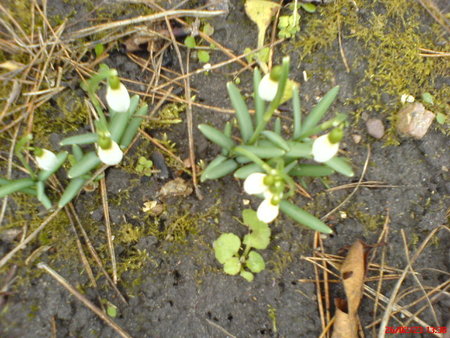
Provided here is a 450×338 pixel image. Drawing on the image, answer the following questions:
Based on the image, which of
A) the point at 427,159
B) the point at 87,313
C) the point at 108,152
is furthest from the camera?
the point at 427,159

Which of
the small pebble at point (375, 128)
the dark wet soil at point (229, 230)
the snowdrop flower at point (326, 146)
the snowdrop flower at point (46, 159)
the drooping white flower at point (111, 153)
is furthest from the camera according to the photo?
the small pebble at point (375, 128)

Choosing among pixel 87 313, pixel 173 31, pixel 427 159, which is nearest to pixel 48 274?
pixel 87 313

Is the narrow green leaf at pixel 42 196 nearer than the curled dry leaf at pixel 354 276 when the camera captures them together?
Yes

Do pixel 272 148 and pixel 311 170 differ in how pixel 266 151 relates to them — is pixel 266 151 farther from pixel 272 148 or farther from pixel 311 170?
pixel 311 170

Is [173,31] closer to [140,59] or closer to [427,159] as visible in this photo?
[140,59]

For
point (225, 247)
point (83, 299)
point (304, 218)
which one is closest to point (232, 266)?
point (225, 247)

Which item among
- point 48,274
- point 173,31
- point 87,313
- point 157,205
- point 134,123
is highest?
point 173,31

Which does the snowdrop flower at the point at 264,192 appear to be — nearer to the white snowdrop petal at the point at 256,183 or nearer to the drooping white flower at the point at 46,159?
the white snowdrop petal at the point at 256,183

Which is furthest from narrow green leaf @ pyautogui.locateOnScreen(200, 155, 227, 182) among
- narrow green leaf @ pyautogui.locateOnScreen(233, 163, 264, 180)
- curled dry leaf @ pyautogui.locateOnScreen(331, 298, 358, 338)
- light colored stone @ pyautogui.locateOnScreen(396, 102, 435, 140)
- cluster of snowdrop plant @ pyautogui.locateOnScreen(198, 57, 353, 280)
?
light colored stone @ pyautogui.locateOnScreen(396, 102, 435, 140)

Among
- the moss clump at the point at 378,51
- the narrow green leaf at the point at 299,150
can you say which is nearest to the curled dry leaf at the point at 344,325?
the narrow green leaf at the point at 299,150
